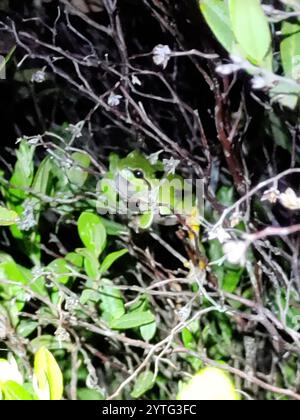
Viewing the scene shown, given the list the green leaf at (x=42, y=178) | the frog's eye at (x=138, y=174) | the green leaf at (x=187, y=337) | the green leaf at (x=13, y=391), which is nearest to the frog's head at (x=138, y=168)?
the frog's eye at (x=138, y=174)

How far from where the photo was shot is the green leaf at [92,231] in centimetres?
80

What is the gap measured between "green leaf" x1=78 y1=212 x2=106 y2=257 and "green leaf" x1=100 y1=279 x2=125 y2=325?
52 millimetres

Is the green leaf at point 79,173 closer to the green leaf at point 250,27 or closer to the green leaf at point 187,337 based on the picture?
the green leaf at point 187,337

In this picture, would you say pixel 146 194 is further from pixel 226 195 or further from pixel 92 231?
pixel 226 195

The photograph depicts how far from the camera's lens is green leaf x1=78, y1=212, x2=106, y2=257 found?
0.80 meters

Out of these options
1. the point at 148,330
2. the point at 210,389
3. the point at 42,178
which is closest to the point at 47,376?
the point at 210,389

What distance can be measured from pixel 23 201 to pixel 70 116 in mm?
374

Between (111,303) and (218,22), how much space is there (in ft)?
1.33

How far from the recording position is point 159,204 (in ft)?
2.36

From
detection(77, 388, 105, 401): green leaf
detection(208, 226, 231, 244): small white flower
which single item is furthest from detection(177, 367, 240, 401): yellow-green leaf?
detection(77, 388, 105, 401): green leaf

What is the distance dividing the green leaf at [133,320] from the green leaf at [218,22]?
14.0 inches

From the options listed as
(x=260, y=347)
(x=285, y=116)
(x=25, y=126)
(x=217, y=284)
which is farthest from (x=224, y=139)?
(x=25, y=126)

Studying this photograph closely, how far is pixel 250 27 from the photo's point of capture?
51 cm
